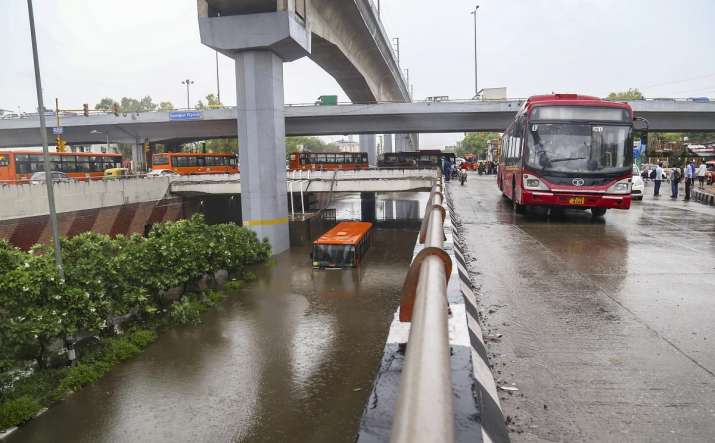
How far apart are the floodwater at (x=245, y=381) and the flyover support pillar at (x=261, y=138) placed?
23.5 feet

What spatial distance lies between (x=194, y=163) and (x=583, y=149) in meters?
40.8

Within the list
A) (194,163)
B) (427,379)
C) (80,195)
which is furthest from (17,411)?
(194,163)

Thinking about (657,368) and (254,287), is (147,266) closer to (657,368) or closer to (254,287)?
(254,287)

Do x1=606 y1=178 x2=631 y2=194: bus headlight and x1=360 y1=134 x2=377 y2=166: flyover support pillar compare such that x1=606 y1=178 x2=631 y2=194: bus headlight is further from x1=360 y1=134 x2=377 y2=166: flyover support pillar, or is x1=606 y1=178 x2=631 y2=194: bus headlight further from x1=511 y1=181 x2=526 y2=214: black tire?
x1=360 y1=134 x2=377 y2=166: flyover support pillar

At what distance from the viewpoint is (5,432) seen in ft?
30.8

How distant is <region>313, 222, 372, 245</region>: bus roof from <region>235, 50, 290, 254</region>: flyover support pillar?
9.14ft

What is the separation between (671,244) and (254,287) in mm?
15541

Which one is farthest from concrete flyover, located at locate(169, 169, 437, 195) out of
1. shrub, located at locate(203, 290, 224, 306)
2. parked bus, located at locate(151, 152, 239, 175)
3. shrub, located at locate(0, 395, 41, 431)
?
shrub, located at locate(0, 395, 41, 431)

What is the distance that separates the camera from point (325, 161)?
52.5 metres

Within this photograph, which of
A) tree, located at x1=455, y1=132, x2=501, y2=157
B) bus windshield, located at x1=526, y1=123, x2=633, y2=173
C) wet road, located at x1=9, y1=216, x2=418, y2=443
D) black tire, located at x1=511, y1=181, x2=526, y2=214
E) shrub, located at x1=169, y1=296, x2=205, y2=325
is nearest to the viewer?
wet road, located at x1=9, y1=216, x2=418, y2=443

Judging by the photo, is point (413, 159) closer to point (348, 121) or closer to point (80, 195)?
point (348, 121)

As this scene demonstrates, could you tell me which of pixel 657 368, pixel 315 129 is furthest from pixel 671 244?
pixel 315 129

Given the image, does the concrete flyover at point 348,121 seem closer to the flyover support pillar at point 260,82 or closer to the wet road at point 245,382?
the flyover support pillar at point 260,82

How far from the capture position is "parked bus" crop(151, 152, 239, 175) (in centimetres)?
4653
